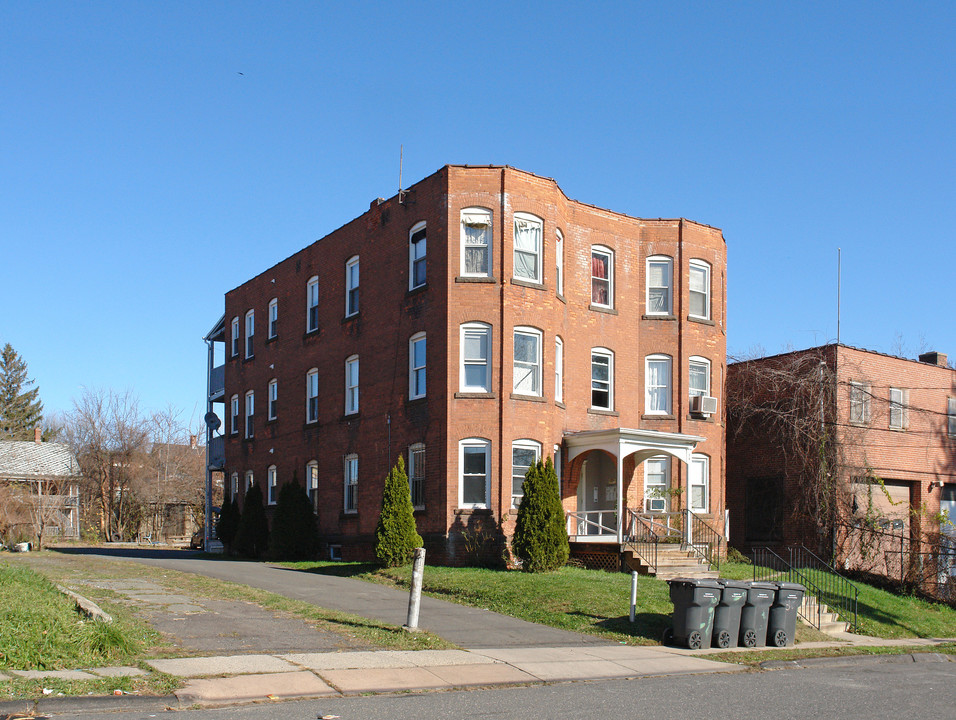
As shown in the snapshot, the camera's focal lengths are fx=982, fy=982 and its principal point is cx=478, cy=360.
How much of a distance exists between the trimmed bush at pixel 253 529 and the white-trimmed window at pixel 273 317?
5590 mm

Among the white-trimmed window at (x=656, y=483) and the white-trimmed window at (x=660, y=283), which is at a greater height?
the white-trimmed window at (x=660, y=283)

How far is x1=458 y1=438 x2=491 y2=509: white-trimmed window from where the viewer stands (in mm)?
23984

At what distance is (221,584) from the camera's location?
1952cm

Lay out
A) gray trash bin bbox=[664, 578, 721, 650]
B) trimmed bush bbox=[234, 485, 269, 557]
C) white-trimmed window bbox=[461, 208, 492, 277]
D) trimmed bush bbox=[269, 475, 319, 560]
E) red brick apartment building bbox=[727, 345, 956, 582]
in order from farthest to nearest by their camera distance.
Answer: trimmed bush bbox=[234, 485, 269, 557], trimmed bush bbox=[269, 475, 319, 560], red brick apartment building bbox=[727, 345, 956, 582], white-trimmed window bbox=[461, 208, 492, 277], gray trash bin bbox=[664, 578, 721, 650]

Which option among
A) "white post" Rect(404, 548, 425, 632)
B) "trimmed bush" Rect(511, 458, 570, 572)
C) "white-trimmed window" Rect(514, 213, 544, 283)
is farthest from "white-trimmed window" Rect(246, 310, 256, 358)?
"white post" Rect(404, 548, 425, 632)

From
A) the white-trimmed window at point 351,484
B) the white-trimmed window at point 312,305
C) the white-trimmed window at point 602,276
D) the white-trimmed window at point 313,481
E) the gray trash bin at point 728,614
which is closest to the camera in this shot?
the gray trash bin at point 728,614

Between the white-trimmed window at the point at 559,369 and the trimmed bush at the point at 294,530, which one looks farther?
the trimmed bush at the point at 294,530

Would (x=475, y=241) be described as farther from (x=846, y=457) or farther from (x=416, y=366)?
(x=846, y=457)

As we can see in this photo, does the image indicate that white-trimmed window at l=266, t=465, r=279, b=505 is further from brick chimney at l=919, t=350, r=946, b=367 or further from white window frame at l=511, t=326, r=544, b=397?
brick chimney at l=919, t=350, r=946, b=367

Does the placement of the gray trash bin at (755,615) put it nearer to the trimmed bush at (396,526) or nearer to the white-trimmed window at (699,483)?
the trimmed bush at (396,526)

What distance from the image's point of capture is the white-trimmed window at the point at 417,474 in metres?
24.9

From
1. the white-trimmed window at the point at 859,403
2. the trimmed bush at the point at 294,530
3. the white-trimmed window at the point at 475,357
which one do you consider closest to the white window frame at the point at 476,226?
the white-trimmed window at the point at 475,357

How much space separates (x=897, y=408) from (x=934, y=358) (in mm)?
4576

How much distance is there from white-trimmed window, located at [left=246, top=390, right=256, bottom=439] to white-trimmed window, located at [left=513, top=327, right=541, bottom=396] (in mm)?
14472
